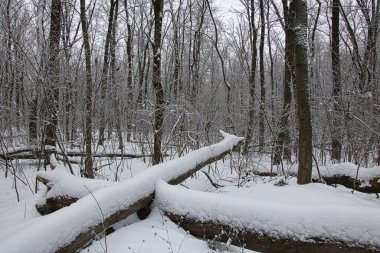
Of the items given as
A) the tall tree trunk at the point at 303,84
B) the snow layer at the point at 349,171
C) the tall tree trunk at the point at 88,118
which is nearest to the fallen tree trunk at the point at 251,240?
the tall tree trunk at the point at 303,84

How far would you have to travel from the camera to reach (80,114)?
24.5 feet

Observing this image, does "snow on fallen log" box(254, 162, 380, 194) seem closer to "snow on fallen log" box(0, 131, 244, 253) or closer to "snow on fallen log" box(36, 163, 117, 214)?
"snow on fallen log" box(0, 131, 244, 253)

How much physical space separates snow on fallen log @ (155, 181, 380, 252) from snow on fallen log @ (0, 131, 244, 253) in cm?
43

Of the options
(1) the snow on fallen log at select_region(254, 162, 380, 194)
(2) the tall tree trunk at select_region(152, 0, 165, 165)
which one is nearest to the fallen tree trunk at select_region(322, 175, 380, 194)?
(1) the snow on fallen log at select_region(254, 162, 380, 194)

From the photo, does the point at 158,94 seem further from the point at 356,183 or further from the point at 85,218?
the point at 85,218

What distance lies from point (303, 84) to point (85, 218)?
3913 millimetres

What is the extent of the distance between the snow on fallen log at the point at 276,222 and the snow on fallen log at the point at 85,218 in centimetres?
43

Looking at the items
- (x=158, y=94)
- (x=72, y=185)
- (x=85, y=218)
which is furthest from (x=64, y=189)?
(x=158, y=94)

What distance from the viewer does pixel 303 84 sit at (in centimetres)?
510

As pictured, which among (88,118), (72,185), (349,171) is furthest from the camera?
(88,118)

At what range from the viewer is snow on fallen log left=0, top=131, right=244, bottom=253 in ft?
8.46

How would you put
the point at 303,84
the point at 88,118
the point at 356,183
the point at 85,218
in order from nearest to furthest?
the point at 85,218
the point at 303,84
the point at 356,183
the point at 88,118

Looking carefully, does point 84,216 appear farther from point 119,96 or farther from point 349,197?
point 119,96

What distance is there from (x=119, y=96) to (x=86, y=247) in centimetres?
902
